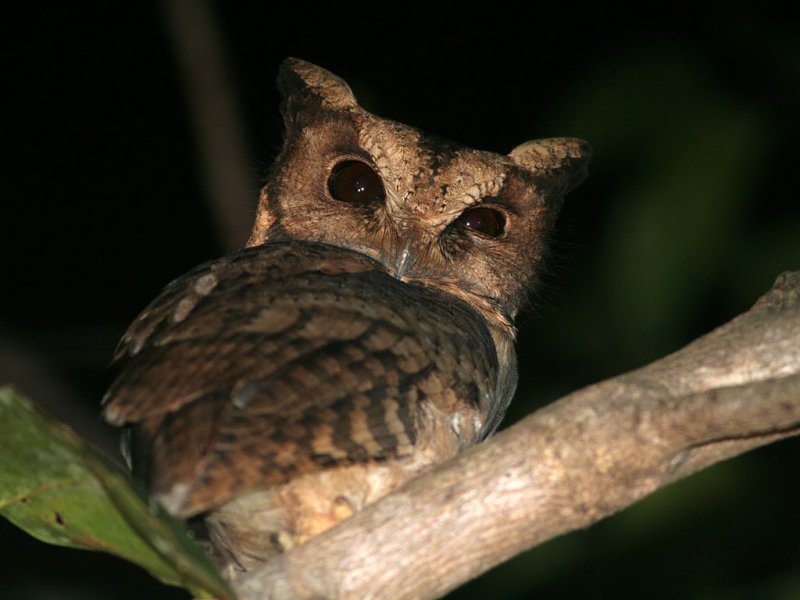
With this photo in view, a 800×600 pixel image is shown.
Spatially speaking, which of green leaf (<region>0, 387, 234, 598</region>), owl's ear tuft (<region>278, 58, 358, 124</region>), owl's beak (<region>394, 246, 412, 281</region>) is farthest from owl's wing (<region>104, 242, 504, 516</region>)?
owl's ear tuft (<region>278, 58, 358, 124</region>)

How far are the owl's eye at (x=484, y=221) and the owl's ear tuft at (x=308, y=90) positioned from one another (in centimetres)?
56

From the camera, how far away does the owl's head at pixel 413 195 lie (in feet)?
11.1

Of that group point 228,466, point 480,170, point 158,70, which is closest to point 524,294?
point 480,170

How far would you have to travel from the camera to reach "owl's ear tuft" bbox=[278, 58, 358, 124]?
12.1 ft

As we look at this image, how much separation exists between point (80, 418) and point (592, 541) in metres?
2.30

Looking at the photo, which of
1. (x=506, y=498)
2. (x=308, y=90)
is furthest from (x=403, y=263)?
(x=506, y=498)

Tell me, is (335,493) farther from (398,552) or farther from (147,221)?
(147,221)

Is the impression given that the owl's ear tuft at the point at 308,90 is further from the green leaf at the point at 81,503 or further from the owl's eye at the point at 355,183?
the green leaf at the point at 81,503

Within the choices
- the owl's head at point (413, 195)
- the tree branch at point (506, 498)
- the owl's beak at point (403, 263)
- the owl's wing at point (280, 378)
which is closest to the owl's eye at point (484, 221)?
the owl's head at point (413, 195)

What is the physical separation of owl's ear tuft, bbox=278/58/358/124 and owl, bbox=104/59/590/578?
1cm

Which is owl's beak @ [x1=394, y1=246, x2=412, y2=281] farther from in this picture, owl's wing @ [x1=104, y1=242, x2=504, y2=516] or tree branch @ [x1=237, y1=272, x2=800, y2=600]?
tree branch @ [x1=237, y1=272, x2=800, y2=600]

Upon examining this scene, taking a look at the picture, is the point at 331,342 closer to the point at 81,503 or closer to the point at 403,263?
the point at 81,503

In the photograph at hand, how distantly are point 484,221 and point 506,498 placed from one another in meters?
1.85

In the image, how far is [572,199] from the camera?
4297 millimetres
